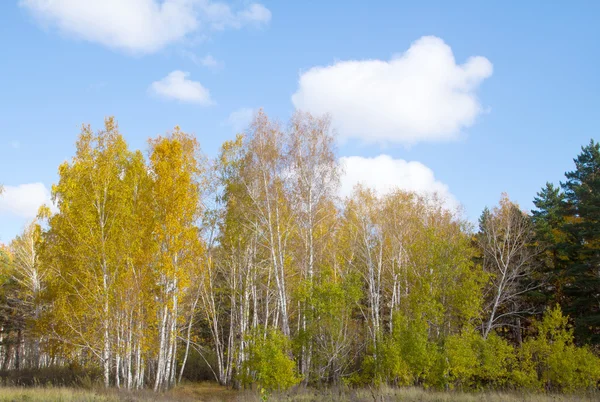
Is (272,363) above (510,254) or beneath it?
beneath

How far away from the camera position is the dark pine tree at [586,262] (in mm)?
21047

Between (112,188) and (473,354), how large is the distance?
16.7 meters

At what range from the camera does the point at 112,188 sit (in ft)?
61.2

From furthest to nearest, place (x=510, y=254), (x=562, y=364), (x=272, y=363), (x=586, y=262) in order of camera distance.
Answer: (x=510, y=254) → (x=586, y=262) → (x=562, y=364) → (x=272, y=363)

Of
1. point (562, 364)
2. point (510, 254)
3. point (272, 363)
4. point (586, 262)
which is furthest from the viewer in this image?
point (510, 254)

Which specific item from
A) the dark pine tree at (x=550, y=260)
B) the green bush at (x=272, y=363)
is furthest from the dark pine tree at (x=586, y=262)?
the green bush at (x=272, y=363)

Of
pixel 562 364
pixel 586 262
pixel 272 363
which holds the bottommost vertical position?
pixel 562 364

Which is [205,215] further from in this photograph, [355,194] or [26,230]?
[26,230]

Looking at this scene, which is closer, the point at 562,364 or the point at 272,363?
the point at 272,363

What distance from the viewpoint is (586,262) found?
21.4 m

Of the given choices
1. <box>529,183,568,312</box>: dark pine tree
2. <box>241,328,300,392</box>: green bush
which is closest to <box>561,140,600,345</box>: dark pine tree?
<box>529,183,568,312</box>: dark pine tree

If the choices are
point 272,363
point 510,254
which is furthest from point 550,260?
point 272,363

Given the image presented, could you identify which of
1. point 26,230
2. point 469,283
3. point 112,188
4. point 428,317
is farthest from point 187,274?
point 26,230

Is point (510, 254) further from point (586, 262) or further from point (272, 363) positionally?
point (272, 363)
